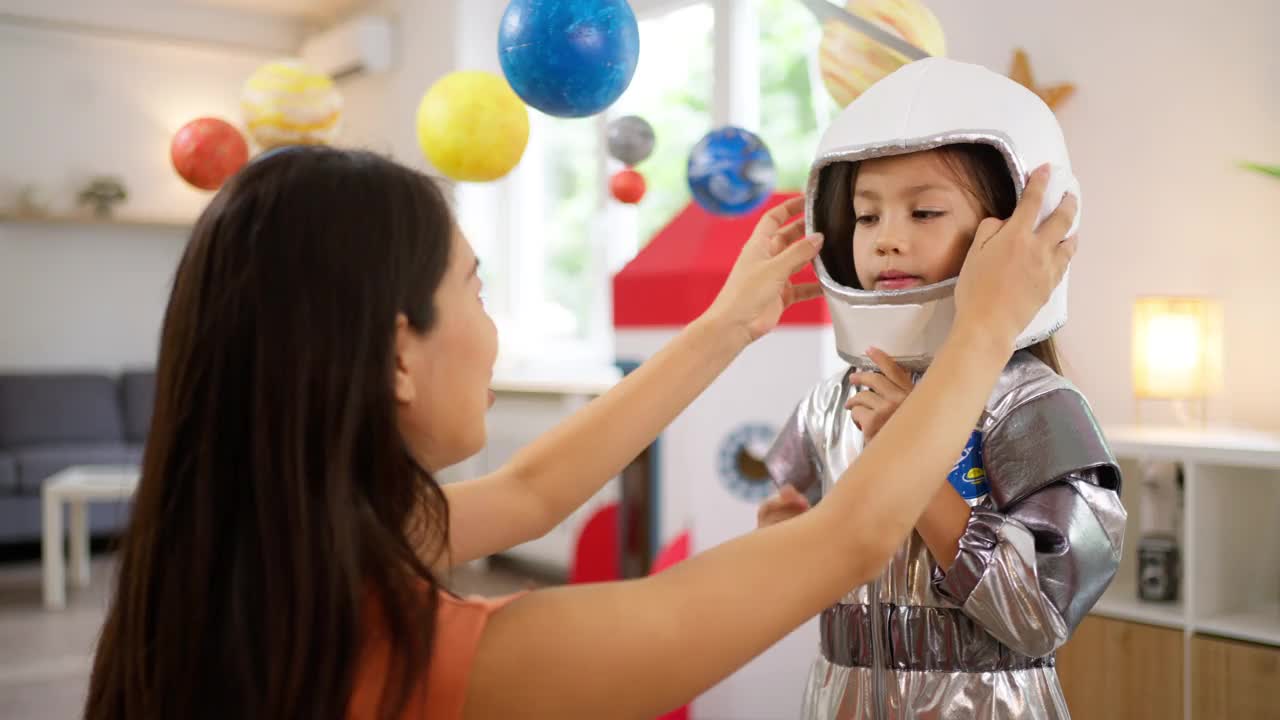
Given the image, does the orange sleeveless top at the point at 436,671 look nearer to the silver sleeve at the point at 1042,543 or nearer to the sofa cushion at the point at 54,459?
the silver sleeve at the point at 1042,543

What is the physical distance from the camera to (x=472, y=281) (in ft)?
3.05

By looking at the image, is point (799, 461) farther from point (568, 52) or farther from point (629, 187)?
point (629, 187)

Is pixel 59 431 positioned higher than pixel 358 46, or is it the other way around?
pixel 358 46

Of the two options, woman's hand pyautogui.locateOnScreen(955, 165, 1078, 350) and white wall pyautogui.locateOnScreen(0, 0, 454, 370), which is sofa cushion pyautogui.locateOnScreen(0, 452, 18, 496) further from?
woman's hand pyautogui.locateOnScreen(955, 165, 1078, 350)

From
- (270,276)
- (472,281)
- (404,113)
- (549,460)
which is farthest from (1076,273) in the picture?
(404,113)

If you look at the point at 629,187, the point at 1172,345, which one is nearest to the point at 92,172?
the point at 629,187

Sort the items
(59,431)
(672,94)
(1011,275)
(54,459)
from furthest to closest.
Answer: (59,431)
(54,459)
(672,94)
(1011,275)

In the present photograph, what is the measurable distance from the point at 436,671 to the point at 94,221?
6.81m

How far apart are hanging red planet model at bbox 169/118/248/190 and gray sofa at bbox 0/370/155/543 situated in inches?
169

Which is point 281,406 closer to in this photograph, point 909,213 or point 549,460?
point 549,460

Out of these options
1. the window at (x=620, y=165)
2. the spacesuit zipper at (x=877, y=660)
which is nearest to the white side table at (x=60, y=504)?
the window at (x=620, y=165)

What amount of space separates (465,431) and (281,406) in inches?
7.1

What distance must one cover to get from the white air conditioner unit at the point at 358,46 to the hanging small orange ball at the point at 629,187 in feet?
13.2

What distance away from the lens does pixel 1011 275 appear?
90cm
